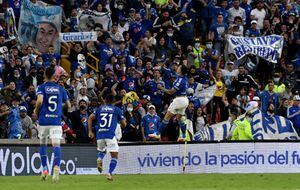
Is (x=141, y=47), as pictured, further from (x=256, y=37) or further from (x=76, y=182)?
(x=76, y=182)

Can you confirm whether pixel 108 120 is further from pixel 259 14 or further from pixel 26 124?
pixel 259 14

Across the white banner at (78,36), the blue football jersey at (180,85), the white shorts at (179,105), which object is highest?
the white banner at (78,36)

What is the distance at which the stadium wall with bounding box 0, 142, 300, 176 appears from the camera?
31781 millimetres

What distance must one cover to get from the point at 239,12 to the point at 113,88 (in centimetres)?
722

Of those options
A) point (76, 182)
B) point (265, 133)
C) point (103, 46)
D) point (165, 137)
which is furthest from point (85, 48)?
point (76, 182)

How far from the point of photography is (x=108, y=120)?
26.9 m

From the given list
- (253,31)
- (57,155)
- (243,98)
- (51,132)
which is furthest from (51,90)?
(253,31)

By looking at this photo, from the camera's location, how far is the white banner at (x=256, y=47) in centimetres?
3962

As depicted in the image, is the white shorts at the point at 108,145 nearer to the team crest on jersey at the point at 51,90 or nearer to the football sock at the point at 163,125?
the team crest on jersey at the point at 51,90

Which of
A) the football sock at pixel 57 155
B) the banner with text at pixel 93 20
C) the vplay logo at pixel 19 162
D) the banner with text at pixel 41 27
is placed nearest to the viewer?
the football sock at pixel 57 155

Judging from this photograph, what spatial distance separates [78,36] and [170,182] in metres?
11.8

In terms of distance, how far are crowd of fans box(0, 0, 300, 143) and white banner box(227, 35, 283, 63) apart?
0.35m

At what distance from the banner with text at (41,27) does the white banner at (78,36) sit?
3.34 feet

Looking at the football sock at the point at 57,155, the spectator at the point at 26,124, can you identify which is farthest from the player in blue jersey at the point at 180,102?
the football sock at the point at 57,155
